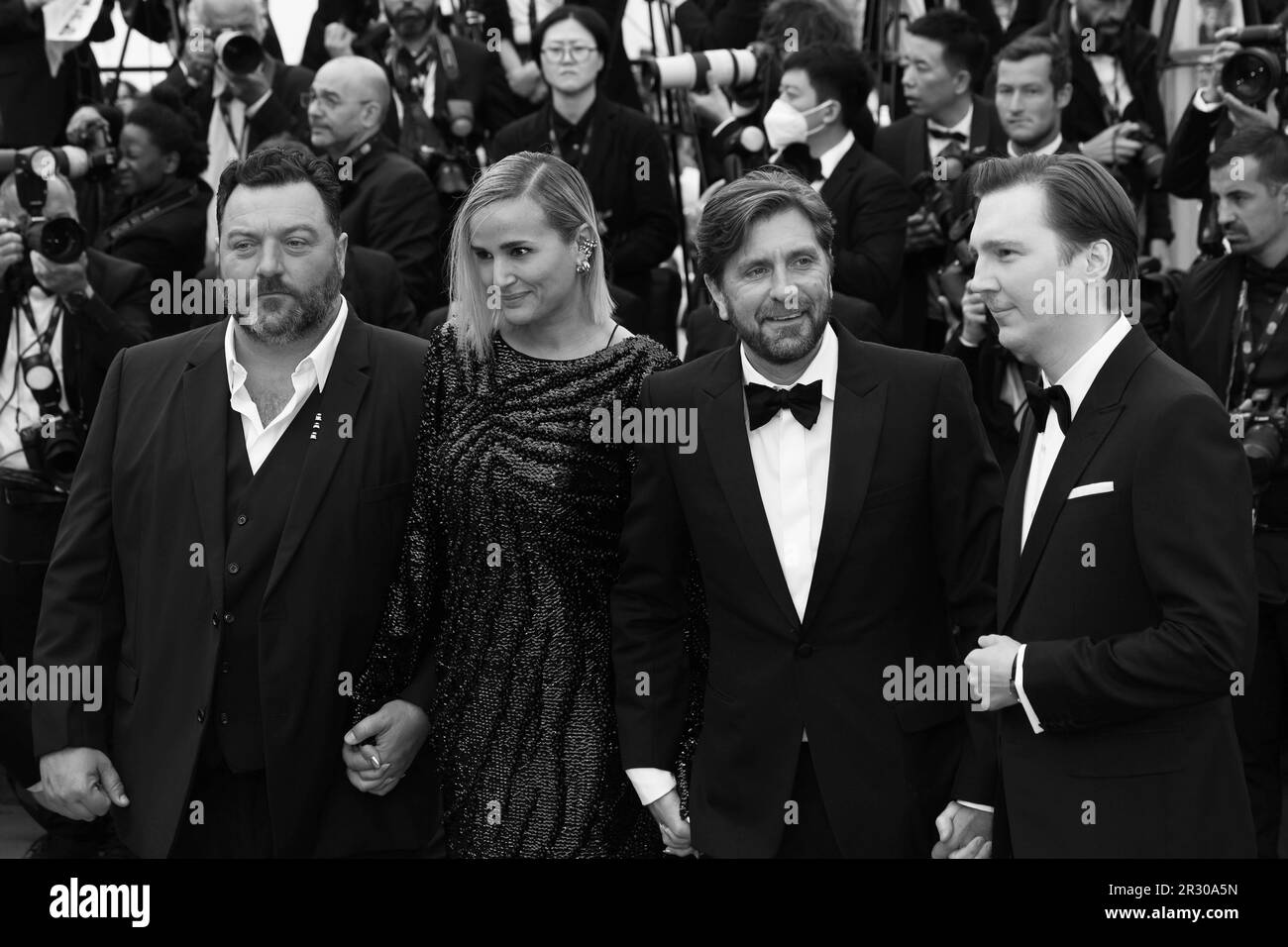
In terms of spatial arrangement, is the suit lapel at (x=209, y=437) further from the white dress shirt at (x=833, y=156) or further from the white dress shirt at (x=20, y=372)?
the white dress shirt at (x=833, y=156)

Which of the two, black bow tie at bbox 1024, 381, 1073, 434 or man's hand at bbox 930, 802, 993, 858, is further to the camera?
man's hand at bbox 930, 802, 993, 858

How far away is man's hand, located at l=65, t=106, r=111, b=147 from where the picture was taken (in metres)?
5.95

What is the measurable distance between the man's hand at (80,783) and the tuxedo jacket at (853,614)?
0.98m

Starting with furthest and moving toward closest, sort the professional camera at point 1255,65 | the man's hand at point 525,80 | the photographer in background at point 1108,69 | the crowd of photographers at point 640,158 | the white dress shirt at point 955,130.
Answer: the man's hand at point 525,80 → the photographer in background at point 1108,69 → the white dress shirt at point 955,130 → the professional camera at point 1255,65 → the crowd of photographers at point 640,158

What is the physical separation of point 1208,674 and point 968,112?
12.4 feet

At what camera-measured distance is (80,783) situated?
10.2ft

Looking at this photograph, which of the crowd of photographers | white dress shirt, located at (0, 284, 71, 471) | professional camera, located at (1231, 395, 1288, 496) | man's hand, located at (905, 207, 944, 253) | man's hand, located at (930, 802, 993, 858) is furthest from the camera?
man's hand, located at (905, 207, 944, 253)

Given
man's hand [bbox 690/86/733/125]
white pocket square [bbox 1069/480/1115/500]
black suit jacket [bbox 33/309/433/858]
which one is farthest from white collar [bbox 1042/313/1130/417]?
man's hand [bbox 690/86/733/125]

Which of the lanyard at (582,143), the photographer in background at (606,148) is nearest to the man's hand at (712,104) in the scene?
the photographer in background at (606,148)

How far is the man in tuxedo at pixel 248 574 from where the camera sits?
308 centimetres

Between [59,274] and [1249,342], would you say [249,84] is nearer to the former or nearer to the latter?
[59,274]

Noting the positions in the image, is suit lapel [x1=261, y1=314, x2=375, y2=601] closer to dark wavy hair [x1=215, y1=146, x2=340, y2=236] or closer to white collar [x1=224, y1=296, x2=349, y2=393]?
white collar [x1=224, y1=296, x2=349, y2=393]

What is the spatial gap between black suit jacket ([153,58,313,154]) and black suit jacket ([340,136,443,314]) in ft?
1.88

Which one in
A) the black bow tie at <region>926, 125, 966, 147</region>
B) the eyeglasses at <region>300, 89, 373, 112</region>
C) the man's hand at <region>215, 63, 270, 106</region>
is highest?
the man's hand at <region>215, 63, 270, 106</region>
